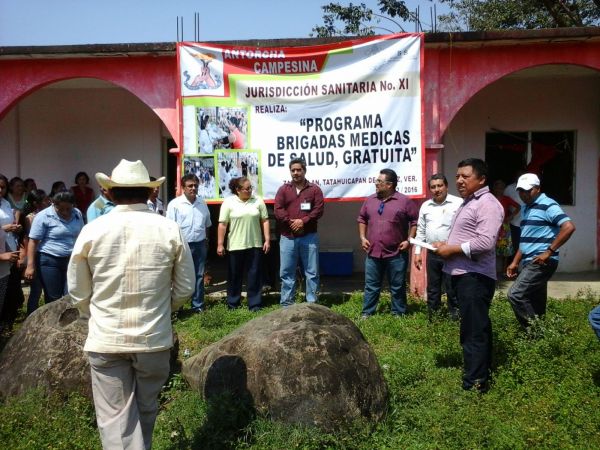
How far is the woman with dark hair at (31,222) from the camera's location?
7.36 metres

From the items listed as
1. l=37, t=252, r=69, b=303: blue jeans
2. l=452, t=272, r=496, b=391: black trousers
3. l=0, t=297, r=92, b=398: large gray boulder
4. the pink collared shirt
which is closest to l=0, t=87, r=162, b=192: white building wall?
l=37, t=252, r=69, b=303: blue jeans

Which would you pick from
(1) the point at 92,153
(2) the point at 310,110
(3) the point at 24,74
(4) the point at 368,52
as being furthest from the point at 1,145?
(4) the point at 368,52

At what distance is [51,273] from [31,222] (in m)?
1.25

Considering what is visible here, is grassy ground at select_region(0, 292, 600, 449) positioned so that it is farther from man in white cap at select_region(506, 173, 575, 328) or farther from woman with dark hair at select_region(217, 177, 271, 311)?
woman with dark hair at select_region(217, 177, 271, 311)

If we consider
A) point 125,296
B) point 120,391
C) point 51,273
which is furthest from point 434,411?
point 51,273

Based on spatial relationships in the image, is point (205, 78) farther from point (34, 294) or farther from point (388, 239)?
point (34, 294)

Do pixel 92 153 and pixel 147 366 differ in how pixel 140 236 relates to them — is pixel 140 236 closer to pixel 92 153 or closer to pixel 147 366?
pixel 147 366

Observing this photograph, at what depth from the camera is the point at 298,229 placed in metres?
7.82

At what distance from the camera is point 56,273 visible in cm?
698

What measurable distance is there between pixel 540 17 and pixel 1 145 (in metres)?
17.4

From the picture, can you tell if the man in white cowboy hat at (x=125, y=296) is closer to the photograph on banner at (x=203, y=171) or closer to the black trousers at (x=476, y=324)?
the black trousers at (x=476, y=324)

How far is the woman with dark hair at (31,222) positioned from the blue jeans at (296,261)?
9.57ft

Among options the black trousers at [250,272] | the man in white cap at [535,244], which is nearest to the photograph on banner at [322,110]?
the black trousers at [250,272]

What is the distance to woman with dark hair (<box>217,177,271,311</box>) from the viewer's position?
798 centimetres
